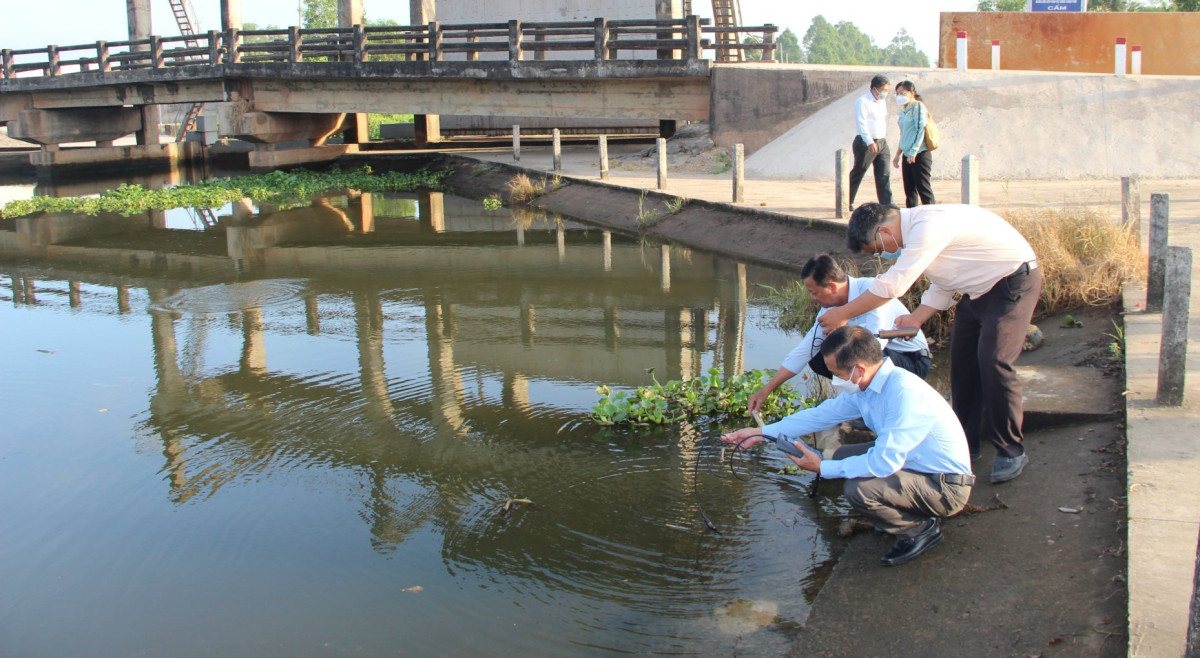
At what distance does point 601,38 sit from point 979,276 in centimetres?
2130

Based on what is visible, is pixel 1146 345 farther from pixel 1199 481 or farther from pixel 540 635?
pixel 540 635

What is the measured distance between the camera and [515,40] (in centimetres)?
2675

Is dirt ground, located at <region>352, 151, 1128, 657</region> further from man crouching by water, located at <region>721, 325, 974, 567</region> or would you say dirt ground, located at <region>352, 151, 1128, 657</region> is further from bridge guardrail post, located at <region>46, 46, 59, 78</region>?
bridge guardrail post, located at <region>46, 46, 59, 78</region>

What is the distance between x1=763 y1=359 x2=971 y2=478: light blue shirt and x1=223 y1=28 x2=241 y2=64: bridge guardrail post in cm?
2889

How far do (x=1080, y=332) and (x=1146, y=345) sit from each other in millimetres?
1122

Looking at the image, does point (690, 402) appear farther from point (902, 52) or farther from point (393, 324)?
point (902, 52)

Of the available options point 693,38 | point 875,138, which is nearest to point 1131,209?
point 875,138

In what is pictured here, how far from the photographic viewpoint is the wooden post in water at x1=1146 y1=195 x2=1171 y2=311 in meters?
7.90

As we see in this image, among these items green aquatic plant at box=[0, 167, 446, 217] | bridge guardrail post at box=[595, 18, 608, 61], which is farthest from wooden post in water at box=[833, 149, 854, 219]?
green aquatic plant at box=[0, 167, 446, 217]

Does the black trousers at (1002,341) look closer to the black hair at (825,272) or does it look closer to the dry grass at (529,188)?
the black hair at (825,272)

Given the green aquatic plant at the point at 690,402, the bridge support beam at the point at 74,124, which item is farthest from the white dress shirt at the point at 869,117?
the bridge support beam at the point at 74,124

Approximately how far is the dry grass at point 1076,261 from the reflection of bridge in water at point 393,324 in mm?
2692

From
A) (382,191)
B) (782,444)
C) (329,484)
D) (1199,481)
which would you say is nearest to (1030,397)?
(1199,481)

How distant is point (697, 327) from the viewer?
11.5 metres
